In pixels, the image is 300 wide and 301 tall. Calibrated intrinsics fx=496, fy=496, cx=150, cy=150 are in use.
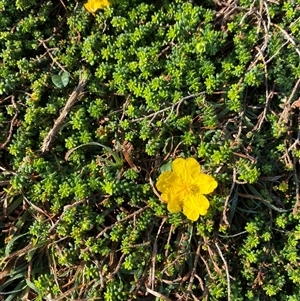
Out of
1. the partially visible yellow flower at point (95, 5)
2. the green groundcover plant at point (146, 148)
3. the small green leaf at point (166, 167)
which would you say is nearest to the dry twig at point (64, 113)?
the green groundcover plant at point (146, 148)

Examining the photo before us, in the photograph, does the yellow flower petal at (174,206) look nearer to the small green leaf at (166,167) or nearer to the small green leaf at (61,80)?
the small green leaf at (166,167)

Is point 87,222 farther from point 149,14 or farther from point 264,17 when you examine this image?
point 264,17

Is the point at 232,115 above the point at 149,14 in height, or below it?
below

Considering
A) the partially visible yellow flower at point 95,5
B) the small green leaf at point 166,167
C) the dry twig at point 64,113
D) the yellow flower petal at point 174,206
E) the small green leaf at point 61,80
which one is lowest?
the yellow flower petal at point 174,206

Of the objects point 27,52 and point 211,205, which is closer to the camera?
point 211,205

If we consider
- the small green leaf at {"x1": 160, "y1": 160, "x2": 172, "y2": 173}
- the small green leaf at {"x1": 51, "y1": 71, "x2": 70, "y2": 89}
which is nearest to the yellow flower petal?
the small green leaf at {"x1": 160, "y1": 160, "x2": 172, "y2": 173}

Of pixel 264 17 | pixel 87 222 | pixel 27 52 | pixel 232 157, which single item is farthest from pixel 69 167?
pixel 264 17

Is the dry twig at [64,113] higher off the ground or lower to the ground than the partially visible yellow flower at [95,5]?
lower
